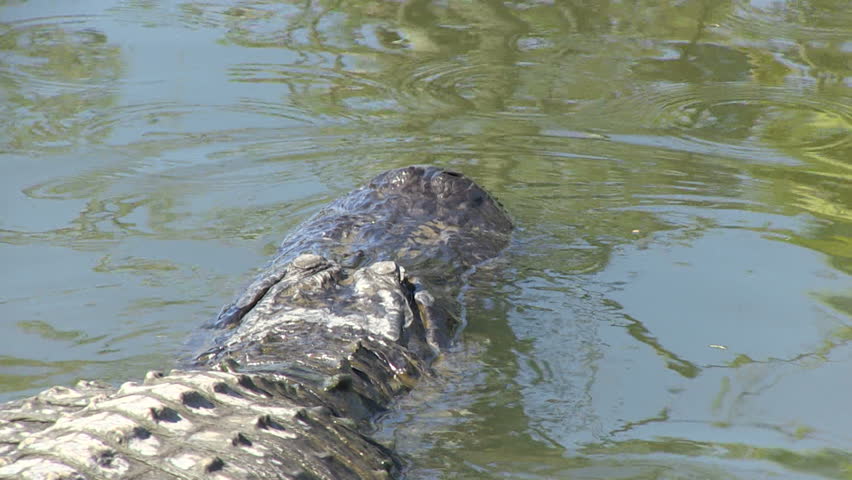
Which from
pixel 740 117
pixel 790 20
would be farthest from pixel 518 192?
pixel 790 20

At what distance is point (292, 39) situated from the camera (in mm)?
7840

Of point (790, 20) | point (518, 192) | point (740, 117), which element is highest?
point (790, 20)

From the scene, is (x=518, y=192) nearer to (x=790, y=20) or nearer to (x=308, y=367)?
(x=308, y=367)

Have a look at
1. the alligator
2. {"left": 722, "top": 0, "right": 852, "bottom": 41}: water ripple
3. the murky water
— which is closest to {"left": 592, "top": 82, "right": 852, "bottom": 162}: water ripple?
the murky water

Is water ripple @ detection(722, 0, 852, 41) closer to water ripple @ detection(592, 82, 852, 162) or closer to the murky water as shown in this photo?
the murky water

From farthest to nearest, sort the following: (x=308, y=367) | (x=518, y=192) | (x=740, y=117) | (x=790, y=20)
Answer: (x=790, y=20), (x=740, y=117), (x=518, y=192), (x=308, y=367)

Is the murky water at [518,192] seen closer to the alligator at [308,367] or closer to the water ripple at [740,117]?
the water ripple at [740,117]

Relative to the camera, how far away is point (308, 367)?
305 cm

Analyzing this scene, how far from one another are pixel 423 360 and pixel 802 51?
508 centimetres

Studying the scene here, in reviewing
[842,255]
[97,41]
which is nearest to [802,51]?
[842,255]

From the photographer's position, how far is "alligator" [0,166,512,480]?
228cm

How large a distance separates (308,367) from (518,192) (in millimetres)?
2467

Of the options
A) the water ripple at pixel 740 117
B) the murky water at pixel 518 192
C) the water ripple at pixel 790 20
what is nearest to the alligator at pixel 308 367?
the murky water at pixel 518 192

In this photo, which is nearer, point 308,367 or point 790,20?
point 308,367
